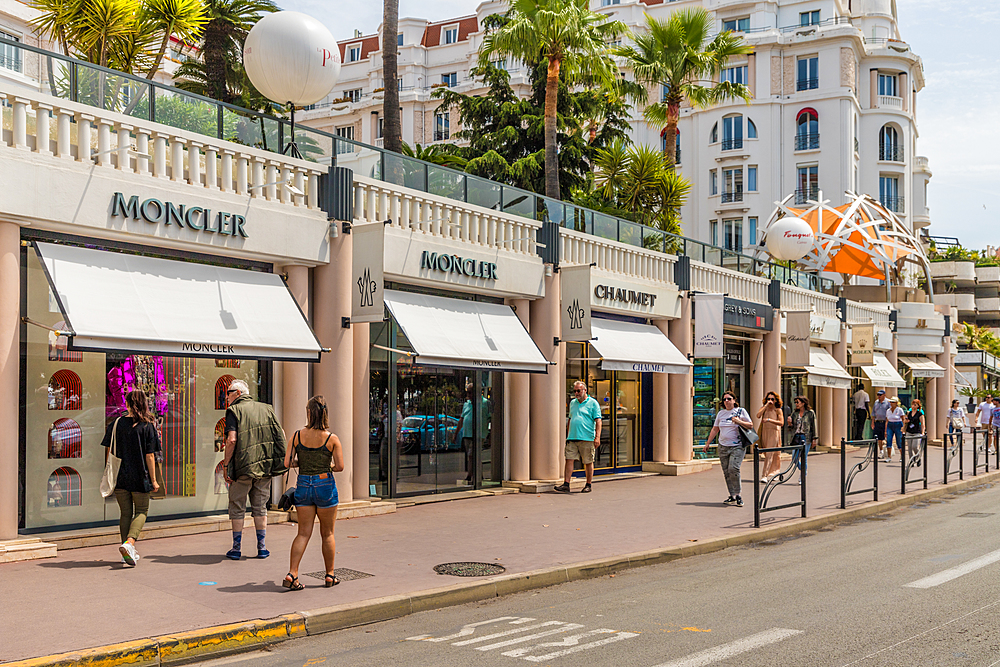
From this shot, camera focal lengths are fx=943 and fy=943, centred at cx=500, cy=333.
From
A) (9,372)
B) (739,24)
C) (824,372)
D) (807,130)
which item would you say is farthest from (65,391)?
(739,24)

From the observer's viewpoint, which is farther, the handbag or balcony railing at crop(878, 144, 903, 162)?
balcony railing at crop(878, 144, 903, 162)

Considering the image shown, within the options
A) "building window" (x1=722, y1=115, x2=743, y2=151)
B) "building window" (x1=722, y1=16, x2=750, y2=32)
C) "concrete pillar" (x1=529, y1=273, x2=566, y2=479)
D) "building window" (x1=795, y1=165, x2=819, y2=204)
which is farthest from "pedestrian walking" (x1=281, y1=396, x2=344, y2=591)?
"building window" (x1=722, y1=16, x2=750, y2=32)

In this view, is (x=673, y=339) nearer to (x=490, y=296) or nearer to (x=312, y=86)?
(x=490, y=296)

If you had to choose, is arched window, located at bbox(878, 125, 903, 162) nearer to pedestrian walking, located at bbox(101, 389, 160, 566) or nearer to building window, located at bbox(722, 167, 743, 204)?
building window, located at bbox(722, 167, 743, 204)

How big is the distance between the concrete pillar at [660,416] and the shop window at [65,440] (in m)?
13.9

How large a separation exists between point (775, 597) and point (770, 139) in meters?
53.8

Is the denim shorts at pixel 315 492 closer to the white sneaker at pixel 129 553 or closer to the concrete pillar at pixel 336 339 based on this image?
the white sneaker at pixel 129 553

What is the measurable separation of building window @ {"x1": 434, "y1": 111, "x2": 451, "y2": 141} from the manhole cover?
2325 inches

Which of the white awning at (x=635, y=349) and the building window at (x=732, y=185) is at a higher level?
the building window at (x=732, y=185)

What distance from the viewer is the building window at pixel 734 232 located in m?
58.6

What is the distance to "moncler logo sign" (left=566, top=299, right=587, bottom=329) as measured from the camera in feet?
58.4

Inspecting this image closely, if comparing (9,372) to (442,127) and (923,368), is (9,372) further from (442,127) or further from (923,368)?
(442,127)

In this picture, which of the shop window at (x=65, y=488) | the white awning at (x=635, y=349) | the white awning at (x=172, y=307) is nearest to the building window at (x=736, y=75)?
the white awning at (x=635, y=349)

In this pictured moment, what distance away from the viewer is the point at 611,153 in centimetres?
3047
